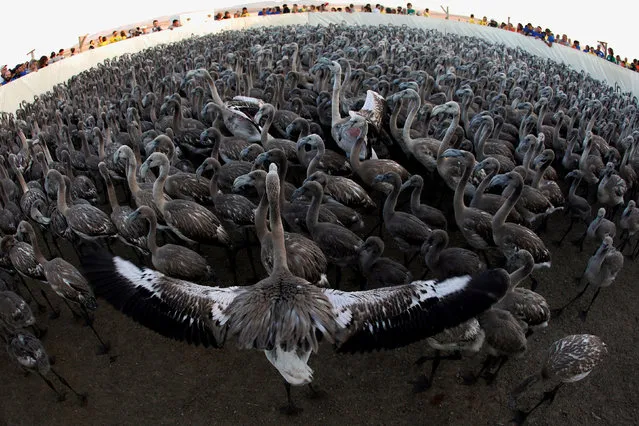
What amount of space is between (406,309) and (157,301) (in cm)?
254

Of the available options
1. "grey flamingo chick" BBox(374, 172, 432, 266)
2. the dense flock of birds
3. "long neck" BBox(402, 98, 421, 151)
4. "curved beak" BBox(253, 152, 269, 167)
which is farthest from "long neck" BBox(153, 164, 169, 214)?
"long neck" BBox(402, 98, 421, 151)

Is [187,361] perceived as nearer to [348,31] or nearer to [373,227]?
[373,227]

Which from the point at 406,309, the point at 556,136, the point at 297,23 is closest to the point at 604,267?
the point at 406,309

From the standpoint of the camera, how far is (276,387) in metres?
6.03

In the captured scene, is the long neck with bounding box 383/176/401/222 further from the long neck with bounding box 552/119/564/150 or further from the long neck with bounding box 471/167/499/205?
the long neck with bounding box 552/119/564/150

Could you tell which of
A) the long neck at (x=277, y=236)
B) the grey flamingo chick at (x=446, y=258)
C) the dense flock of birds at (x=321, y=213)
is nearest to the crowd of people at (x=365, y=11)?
the dense flock of birds at (x=321, y=213)

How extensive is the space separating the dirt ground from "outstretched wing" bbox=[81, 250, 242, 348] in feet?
5.01

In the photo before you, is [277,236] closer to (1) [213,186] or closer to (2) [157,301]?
(2) [157,301]

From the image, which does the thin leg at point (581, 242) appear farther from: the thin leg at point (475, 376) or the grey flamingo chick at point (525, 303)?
the thin leg at point (475, 376)

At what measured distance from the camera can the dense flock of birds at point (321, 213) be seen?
15.8 ft

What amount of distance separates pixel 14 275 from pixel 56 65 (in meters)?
14.4

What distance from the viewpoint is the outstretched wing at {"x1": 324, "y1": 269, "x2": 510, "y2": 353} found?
14.6 ft

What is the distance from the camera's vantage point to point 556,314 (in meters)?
6.98

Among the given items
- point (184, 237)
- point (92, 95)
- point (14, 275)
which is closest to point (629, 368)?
point (184, 237)
